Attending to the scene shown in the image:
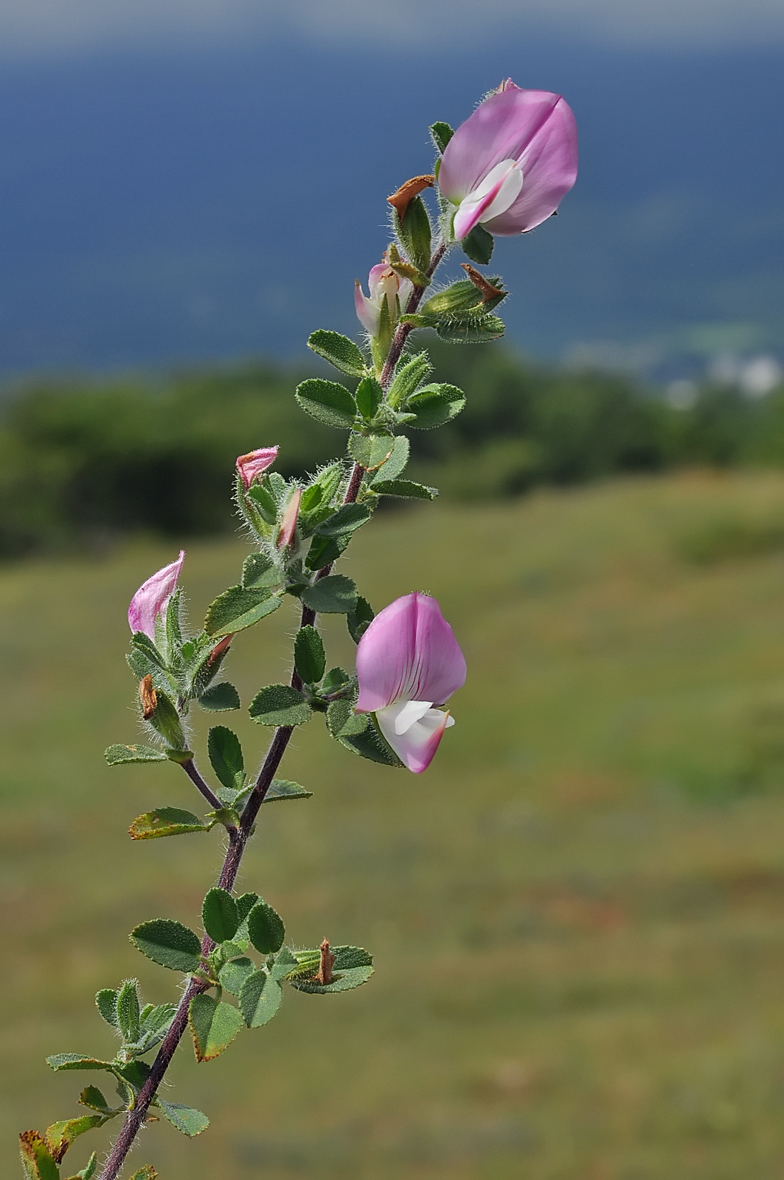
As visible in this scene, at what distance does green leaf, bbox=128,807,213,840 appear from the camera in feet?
2.18

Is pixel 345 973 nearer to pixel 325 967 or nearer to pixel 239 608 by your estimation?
pixel 325 967

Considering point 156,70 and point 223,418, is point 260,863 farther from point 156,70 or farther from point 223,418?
point 156,70

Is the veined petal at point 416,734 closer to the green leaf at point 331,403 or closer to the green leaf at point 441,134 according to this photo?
the green leaf at point 331,403

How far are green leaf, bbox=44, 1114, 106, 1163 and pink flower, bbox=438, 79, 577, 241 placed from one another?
52 cm

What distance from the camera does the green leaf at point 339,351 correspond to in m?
0.70

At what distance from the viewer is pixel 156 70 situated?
187250 mm

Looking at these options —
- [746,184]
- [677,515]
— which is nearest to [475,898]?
[677,515]

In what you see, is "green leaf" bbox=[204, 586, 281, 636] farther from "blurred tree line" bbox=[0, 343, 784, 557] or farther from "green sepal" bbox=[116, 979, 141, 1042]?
"blurred tree line" bbox=[0, 343, 784, 557]

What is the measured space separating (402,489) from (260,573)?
88 millimetres

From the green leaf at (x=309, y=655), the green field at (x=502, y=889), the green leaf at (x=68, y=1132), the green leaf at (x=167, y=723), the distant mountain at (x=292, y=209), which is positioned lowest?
the green leaf at (x=68, y=1132)

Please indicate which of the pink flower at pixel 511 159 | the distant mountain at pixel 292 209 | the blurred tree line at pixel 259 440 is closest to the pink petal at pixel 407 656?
the pink flower at pixel 511 159

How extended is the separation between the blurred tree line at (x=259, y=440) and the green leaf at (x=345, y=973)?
27.8 m

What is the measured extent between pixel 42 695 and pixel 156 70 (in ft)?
622

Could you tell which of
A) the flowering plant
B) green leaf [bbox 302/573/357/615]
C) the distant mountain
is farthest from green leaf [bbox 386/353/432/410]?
the distant mountain
